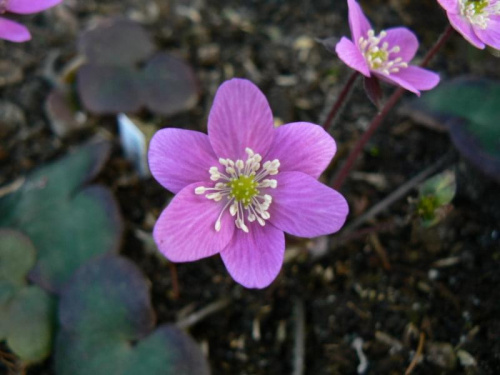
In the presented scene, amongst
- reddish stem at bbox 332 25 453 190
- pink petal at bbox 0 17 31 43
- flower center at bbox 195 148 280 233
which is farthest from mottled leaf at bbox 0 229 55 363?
reddish stem at bbox 332 25 453 190

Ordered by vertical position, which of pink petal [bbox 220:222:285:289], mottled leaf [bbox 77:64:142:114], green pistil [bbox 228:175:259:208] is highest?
green pistil [bbox 228:175:259:208]

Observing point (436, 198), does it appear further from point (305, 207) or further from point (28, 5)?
point (28, 5)

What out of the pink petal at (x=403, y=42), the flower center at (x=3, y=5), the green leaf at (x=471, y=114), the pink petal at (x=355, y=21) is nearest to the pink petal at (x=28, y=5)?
the flower center at (x=3, y=5)

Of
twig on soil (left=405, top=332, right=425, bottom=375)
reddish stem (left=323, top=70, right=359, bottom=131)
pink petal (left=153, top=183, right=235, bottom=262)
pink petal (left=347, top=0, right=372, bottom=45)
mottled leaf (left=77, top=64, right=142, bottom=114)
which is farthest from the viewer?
mottled leaf (left=77, top=64, right=142, bottom=114)

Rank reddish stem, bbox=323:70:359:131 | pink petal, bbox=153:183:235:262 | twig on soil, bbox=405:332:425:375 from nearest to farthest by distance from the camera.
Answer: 1. pink petal, bbox=153:183:235:262
2. reddish stem, bbox=323:70:359:131
3. twig on soil, bbox=405:332:425:375

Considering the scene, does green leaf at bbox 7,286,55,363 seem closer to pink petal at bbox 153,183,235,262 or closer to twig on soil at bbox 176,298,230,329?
twig on soil at bbox 176,298,230,329

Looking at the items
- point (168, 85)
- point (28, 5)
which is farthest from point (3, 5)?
point (168, 85)
